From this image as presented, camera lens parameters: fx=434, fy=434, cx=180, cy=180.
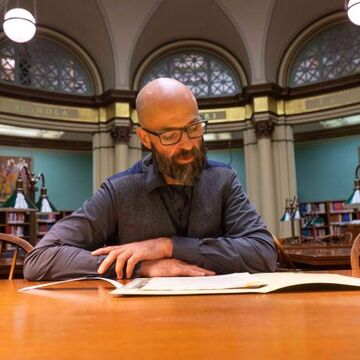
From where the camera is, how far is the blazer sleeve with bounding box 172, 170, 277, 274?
4.91 ft

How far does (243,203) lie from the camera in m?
1.82

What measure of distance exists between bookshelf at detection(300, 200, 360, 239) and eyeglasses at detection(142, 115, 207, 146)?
1042cm

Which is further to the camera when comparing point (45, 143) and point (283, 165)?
point (45, 143)

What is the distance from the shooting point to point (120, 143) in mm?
10836

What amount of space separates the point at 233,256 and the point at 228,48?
35.9 ft

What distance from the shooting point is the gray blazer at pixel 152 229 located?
1513 millimetres

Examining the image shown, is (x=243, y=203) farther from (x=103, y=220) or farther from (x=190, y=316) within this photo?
(x=190, y=316)

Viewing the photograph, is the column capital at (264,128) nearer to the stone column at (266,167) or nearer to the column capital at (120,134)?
the stone column at (266,167)

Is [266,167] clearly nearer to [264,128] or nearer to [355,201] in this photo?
[264,128]

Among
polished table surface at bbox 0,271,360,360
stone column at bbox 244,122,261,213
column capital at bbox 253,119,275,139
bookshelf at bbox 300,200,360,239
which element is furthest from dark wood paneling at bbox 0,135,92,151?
polished table surface at bbox 0,271,360,360

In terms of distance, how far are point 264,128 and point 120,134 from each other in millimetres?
3580

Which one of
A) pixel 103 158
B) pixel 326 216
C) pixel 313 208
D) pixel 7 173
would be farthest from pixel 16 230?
pixel 326 216

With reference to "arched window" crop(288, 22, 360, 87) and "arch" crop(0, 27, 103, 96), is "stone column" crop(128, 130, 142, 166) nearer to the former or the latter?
"arch" crop(0, 27, 103, 96)

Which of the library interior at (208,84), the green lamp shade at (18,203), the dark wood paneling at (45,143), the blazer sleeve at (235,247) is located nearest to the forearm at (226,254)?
the blazer sleeve at (235,247)
